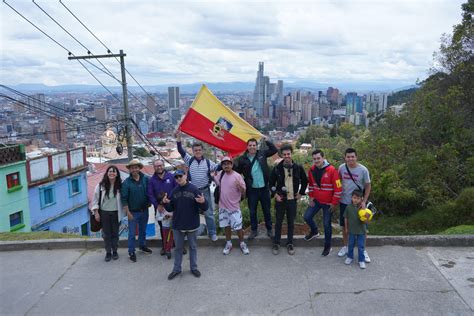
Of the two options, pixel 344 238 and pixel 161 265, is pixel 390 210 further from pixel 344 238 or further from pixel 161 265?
pixel 161 265

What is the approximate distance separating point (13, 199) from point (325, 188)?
19086mm

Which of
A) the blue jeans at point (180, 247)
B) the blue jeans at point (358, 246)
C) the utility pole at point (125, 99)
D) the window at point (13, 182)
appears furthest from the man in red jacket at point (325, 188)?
the window at point (13, 182)

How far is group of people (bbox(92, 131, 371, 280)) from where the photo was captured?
5.75m

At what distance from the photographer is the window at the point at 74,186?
2373 centimetres

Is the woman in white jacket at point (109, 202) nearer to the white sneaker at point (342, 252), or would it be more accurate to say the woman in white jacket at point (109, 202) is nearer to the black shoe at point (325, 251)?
the black shoe at point (325, 251)

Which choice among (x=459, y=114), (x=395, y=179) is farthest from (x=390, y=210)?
(x=459, y=114)

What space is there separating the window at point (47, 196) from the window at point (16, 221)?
1383 millimetres

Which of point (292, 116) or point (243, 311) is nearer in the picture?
point (243, 311)

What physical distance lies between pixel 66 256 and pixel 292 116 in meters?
150

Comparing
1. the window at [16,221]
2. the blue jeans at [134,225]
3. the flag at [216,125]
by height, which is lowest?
the window at [16,221]

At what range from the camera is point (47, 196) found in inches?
877

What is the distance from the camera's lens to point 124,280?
217 inches

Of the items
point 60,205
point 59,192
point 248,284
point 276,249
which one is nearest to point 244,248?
point 276,249

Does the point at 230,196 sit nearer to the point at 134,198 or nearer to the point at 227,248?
the point at 227,248
